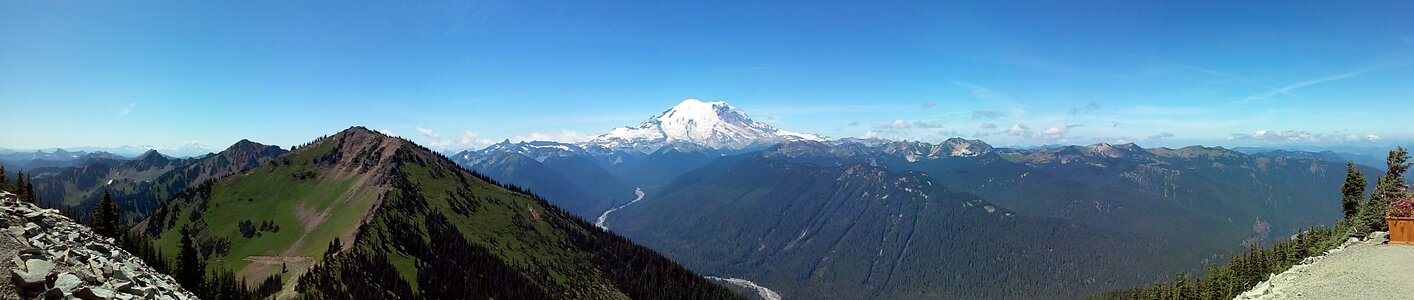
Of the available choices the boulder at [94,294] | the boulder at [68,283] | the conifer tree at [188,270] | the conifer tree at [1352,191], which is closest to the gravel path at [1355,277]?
the conifer tree at [1352,191]

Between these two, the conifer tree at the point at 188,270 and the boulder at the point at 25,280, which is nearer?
A: the boulder at the point at 25,280

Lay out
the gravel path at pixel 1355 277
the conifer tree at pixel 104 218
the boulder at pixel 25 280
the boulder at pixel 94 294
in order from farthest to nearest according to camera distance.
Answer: the conifer tree at pixel 104 218 → the gravel path at pixel 1355 277 → the boulder at pixel 94 294 → the boulder at pixel 25 280

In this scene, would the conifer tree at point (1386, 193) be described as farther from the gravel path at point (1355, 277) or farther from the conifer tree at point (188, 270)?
the conifer tree at point (188, 270)

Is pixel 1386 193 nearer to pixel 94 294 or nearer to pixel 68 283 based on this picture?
pixel 94 294

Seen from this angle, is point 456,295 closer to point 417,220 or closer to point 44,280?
point 417,220

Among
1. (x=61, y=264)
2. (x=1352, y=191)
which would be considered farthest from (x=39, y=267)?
(x=1352, y=191)

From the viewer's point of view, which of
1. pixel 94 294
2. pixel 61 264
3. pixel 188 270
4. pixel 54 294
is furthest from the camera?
pixel 188 270
